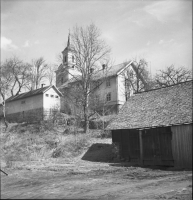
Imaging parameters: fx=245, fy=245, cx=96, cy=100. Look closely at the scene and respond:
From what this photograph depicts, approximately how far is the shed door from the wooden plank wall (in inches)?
58.4

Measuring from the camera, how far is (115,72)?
1598 inches

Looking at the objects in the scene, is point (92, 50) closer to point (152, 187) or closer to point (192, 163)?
point (192, 163)

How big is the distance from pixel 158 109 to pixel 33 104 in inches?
1017

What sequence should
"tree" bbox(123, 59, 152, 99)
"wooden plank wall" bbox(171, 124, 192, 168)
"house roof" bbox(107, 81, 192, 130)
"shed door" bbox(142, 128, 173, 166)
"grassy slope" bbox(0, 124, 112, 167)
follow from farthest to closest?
"tree" bbox(123, 59, 152, 99) < "grassy slope" bbox(0, 124, 112, 167) < "shed door" bbox(142, 128, 173, 166) < "house roof" bbox(107, 81, 192, 130) < "wooden plank wall" bbox(171, 124, 192, 168)

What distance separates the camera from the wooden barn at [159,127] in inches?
566

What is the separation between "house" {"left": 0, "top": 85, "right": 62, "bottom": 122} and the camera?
37319mm

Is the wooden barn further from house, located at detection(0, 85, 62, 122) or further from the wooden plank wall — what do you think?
house, located at detection(0, 85, 62, 122)

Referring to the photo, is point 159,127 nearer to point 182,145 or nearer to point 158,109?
point 158,109

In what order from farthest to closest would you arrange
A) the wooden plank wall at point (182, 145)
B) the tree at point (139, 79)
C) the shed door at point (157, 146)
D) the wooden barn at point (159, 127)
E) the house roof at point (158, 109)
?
the tree at point (139, 79) < the shed door at point (157, 146) < the house roof at point (158, 109) < the wooden barn at point (159, 127) < the wooden plank wall at point (182, 145)

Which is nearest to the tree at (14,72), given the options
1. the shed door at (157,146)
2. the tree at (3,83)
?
the tree at (3,83)

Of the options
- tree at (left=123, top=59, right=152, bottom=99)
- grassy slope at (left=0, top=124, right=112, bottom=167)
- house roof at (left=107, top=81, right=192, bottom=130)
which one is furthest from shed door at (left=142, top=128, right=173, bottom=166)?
tree at (left=123, top=59, right=152, bottom=99)

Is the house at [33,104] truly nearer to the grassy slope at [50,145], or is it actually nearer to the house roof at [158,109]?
the grassy slope at [50,145]

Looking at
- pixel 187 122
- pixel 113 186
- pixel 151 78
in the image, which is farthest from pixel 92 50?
pixel 113 186

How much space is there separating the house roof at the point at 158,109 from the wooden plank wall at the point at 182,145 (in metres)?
0.41
